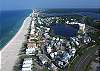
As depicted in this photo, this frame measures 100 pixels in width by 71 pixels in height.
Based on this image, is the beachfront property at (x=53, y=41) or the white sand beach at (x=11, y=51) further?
the beachfront property at (x=53, y=41)

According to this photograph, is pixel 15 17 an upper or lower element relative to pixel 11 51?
upper

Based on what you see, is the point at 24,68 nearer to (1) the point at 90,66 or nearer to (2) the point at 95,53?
(1) the point at 90,66

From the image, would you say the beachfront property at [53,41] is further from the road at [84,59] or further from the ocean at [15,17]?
the ocean at [15,17]

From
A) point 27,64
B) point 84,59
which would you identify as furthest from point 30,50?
point 84,59

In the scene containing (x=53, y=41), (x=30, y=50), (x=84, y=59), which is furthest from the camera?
(x=53, y=41)

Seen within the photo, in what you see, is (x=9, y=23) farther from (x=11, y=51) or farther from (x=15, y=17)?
(x=11, y=51)

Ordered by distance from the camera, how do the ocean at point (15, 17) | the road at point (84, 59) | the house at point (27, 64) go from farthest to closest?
the ocean at point (15, 17) → the road at point (84, 59) → the house at point (27, 64)

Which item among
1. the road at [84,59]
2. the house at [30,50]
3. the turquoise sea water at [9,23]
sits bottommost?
the road at [84,59]

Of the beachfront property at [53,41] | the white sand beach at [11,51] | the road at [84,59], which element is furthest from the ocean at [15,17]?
the road at [84,59]
